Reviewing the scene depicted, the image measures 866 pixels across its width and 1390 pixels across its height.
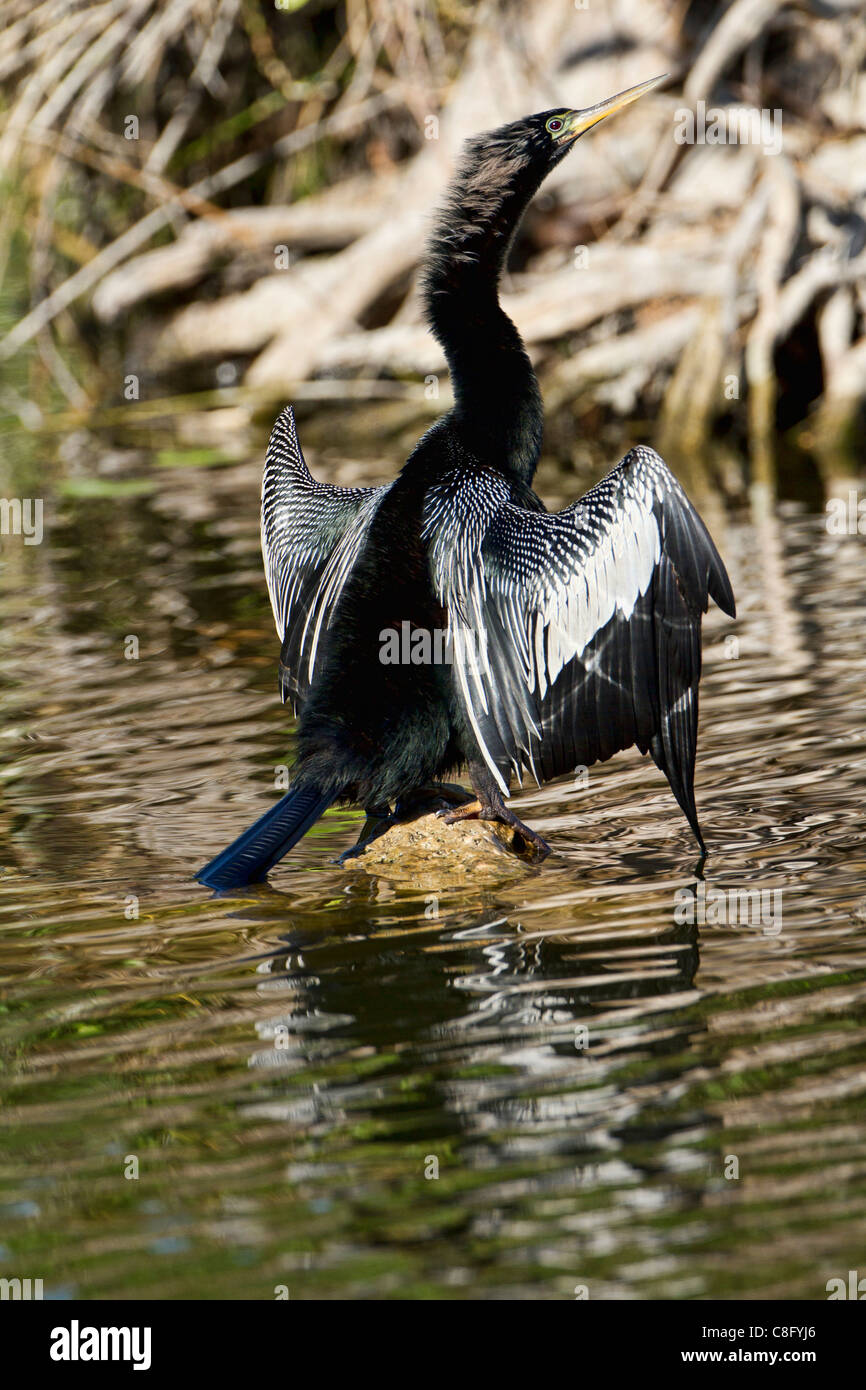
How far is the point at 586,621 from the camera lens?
4082mm

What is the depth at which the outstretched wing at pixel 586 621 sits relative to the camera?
13.1ft

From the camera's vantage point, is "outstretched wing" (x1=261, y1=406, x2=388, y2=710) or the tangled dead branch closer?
"outstretched wing" (x1=261, y1=406, x2=388, y2=710)

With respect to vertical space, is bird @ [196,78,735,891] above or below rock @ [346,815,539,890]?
above

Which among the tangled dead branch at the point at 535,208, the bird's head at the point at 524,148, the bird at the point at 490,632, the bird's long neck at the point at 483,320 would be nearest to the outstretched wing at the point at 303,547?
the bird at the point at 490,632

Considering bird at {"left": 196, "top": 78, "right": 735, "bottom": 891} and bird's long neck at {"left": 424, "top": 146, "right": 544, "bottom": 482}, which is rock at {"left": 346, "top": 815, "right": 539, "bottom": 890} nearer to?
bird at {"left": 196, "top": 78, "right": 735, "bottom": 891}

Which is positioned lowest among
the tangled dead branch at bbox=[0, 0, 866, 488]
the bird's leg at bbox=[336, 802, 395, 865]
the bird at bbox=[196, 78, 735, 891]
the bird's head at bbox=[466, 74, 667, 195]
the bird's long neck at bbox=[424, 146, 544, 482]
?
the bird's leg at bbox=[336, 802, 395, 865]

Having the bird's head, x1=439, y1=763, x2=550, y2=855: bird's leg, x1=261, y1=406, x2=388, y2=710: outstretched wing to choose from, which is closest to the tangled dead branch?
x1=261, y1=406, x2=388, y2=710: outstretched wing

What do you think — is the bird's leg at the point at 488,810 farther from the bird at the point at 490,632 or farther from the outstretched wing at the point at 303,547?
the outstretched wing at the point at 303,547

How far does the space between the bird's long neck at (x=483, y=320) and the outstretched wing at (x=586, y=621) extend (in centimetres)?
47

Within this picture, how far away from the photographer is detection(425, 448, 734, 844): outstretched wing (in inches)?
157

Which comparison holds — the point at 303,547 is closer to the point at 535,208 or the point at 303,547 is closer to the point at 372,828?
the point at 372,828

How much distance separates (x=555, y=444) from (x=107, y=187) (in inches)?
171

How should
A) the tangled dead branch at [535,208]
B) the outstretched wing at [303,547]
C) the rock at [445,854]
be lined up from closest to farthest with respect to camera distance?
the rock at [445,854], the outstretched wing at [303,547], the tangled dead branch at [535,208]

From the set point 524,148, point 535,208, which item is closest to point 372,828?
point 524,148
